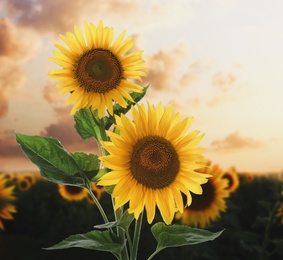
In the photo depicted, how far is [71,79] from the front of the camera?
5.02 ft

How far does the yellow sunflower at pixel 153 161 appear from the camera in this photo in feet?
4.57

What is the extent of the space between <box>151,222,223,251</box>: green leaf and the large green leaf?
241mm

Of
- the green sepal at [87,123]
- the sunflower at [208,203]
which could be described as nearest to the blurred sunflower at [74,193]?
the sunflower at [208,203]

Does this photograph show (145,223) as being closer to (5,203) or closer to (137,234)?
(5,203)

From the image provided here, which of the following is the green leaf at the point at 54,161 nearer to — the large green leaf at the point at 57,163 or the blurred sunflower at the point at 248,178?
the large green leaf at the point at 57,163

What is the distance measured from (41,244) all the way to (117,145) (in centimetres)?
262

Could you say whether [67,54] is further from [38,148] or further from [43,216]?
[43,216]

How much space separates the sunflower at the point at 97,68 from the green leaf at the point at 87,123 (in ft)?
0.10

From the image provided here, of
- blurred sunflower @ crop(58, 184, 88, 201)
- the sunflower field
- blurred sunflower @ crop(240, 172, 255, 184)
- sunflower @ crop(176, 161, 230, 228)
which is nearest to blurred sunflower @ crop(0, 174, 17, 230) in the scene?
the sunflower field

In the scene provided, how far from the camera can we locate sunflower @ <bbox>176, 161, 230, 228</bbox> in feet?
11.8

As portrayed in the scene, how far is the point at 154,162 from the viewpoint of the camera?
4.68 ft

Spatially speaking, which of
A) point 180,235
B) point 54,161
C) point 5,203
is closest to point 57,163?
point 54,161

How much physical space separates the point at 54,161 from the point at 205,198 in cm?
231

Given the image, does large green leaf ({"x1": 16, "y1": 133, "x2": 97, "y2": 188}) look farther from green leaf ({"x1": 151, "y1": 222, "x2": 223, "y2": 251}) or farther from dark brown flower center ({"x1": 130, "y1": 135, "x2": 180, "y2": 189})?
green leaf ({"x1": 151, "y1": 222, "x2": 223, "y2": 251})
